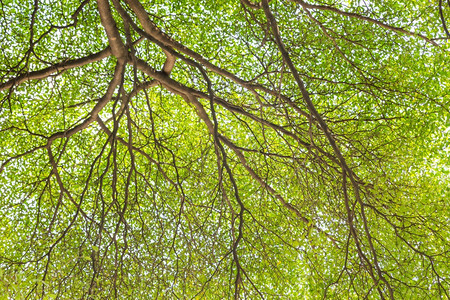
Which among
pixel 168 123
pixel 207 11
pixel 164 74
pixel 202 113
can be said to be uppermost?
pixel 207 11

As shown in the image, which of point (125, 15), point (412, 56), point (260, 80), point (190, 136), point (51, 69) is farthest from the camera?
point (190, 136)

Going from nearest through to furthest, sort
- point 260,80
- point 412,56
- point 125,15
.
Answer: point 125,15, point 412,56, point 260,80

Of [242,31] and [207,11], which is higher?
[207,11]

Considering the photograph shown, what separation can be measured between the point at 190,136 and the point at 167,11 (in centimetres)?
200

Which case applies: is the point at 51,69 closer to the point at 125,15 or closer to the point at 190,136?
the point at 125,15

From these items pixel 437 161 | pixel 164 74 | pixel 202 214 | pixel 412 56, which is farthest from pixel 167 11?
pixel 437 161

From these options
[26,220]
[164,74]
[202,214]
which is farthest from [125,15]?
[26,220]

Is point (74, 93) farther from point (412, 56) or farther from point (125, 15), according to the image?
point (412, 56)

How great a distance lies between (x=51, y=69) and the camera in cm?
455

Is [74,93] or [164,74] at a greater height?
[74,93]

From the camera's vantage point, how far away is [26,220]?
22.0ft

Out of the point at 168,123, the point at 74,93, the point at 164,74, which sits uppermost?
the point at 168,123

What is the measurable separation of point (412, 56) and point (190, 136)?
3573 mm

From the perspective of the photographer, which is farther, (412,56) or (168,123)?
(168,123)
